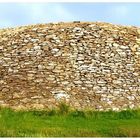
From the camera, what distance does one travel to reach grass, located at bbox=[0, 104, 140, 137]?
1608 cm

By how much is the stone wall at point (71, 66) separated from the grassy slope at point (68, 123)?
7.80 feet

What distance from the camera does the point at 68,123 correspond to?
1820 centimetres

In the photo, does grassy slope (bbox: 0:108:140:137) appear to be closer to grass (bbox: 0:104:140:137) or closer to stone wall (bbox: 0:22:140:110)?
grass (bbox: 0:104:140:137)

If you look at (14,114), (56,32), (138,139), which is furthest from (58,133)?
Answer: (56,32)

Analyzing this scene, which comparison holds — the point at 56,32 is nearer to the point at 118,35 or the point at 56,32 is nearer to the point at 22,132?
the point at 118,35

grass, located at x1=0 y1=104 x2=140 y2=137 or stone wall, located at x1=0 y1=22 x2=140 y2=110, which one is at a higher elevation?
grass, located at x1=0 y1=104 x2=140 y2=137

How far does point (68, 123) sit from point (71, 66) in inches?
346

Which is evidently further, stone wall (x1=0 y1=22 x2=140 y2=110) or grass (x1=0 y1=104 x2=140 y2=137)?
stone wall (x1=0 y1=22 x2=140 y2=110)

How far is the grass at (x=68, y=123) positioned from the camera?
16.1 m

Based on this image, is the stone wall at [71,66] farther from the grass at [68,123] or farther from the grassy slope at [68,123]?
the grassy slope at [68,123]

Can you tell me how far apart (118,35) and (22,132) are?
48.0ft

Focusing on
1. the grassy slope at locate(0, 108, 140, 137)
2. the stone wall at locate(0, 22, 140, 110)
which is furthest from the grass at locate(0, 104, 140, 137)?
the stone wall at locate(0, 22, 140, 110)

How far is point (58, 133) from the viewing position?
1609 cm

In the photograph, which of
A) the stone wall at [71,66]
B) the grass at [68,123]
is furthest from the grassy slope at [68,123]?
the stone wall at [71,66]
